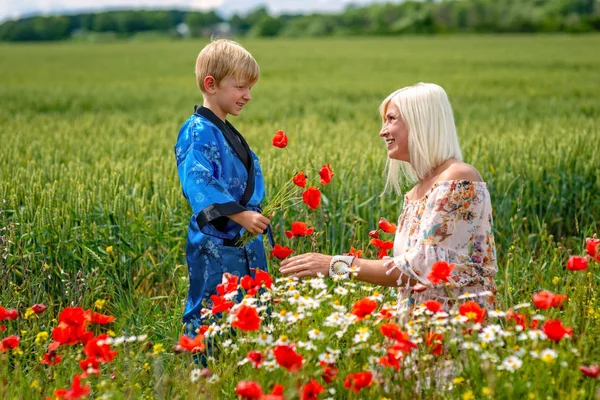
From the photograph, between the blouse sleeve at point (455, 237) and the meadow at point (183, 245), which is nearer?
the meadow at point (183, 245)

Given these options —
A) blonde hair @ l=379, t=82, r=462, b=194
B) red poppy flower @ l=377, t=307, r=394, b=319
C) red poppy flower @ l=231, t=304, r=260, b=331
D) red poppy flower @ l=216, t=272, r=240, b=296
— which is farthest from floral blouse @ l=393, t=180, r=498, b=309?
red poppy flower @ l=231, t=304, r=260, b=331

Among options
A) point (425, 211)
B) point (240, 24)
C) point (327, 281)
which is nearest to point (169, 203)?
point (327, 281)

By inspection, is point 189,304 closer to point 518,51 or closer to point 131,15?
point 518,51

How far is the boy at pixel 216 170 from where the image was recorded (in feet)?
9.75

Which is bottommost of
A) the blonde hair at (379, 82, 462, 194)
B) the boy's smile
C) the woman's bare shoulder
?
the woman's bare shoulder

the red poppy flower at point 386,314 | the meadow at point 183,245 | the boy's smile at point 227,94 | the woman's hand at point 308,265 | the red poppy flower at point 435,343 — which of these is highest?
the boy's smile at point 227,94

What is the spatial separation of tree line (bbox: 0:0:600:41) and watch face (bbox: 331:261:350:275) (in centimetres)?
7656

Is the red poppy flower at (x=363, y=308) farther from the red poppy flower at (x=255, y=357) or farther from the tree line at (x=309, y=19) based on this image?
the tree line at (x=309, y=19)

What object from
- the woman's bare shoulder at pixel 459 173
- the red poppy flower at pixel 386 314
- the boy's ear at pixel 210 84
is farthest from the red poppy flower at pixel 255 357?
the boy's ear at pixel 210 84

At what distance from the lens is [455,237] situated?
2.72 metres

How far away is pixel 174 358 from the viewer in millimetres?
3230

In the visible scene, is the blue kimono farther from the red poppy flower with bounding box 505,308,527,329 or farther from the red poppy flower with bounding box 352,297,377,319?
the red poppy flower with bounding box 505,308,527,329

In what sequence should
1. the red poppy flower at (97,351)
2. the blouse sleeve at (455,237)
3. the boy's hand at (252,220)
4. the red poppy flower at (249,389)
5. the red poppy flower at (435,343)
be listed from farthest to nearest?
the boy's hand at (252,220) < the blouse sleeve at (455,237) < the red poppy flower at (435,343) < the red poppy flower at (97,351) < the red poppy flower at (249,389)

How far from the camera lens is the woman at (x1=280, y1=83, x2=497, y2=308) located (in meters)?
2.71
